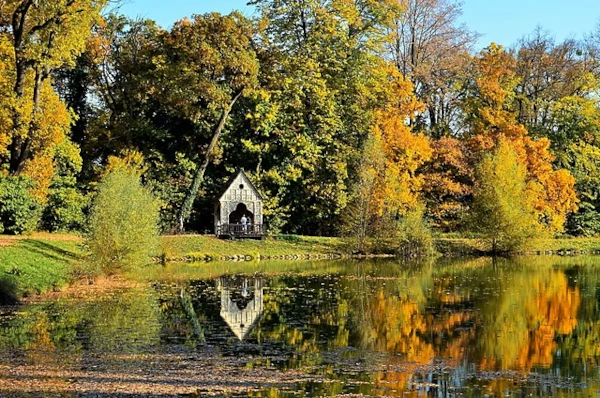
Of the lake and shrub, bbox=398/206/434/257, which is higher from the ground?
shrub, bbox=398/206/434/257

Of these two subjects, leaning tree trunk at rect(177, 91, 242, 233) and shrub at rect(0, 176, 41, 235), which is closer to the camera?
shrub at rect(0, 176, 41, 235)

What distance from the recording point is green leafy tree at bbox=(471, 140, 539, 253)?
144ft

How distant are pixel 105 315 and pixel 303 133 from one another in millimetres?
32759

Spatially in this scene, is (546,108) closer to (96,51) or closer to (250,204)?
(250,204)

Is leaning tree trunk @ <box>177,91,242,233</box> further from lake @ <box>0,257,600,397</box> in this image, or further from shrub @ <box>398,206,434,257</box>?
lake @ <box>0,257,600,397</box>

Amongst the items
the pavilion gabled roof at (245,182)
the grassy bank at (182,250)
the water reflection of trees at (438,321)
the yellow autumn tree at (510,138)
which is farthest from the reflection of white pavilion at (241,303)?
the yellow autumn tree at (510,138)

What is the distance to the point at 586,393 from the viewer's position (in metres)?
10.9

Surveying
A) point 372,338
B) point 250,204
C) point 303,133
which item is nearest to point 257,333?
point 372,338

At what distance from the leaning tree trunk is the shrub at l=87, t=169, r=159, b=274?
63.2 ft

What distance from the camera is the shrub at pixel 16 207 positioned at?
3353 centimetres

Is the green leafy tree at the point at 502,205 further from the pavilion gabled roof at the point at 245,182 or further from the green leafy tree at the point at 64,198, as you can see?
the green leafy tree at the point at 64,198

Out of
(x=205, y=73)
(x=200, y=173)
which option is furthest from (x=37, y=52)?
(x=200, y=173)

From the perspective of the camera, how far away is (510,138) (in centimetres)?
5091

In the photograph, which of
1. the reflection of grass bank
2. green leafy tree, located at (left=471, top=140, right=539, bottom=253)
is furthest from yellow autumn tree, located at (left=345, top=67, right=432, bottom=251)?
green leafy tree, located at (left=471, top=140, right=539, bottom=253)
